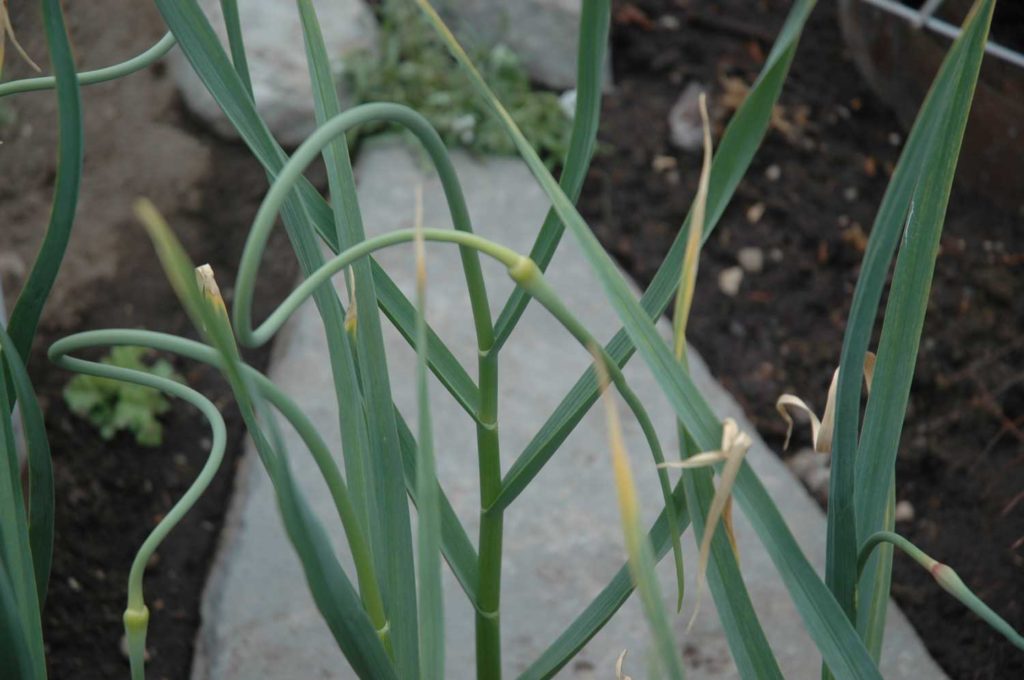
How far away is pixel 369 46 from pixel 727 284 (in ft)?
2.87

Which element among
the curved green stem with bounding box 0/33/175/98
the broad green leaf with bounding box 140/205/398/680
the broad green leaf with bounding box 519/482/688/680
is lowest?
the broad green leaf with bounding box 519/482/688/680

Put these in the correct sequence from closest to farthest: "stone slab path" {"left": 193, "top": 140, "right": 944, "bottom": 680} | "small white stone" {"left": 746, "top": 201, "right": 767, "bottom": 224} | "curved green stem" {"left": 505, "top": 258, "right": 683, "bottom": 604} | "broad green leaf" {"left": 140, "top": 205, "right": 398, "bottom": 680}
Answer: "broad green leaf" {"left": 140, "top": 205, "right": 398, "bottom": 680}, "curved green stem" {"left": 505, "top": 258, "right": 683, "bottom": 604}, "stone slab path" {"left": 193, "top": 140, "right": 944, "bottom": 680}, "small white stone" {"left": 746, "top": 201, "right": 767, "bottom": 224}

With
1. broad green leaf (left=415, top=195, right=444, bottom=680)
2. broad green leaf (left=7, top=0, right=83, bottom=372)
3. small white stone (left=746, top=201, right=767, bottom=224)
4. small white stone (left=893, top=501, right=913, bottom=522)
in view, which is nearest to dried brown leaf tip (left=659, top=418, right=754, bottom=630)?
broad green leaf (left=415, top=195, right=444, bottom=680)

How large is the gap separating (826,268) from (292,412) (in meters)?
1.62

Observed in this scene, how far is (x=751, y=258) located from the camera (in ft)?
6.40

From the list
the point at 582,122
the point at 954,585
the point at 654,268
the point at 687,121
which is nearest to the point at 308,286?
the point at 582,122

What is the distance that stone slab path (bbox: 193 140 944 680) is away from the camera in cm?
132

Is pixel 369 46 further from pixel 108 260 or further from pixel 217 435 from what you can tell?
pixel 217 435

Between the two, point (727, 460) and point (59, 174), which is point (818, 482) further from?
point (59, 174)

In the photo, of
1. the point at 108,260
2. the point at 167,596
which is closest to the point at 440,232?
the point at 167,596

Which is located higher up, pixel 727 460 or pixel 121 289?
pixel 727 460

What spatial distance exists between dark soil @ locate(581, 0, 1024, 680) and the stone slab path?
0.48 feet

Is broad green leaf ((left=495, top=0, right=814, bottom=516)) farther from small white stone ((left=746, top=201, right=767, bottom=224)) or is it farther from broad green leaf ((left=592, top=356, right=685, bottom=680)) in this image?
small white stone ((left=746, top=201, right=767, bottom=224))

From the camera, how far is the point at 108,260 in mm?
1788
